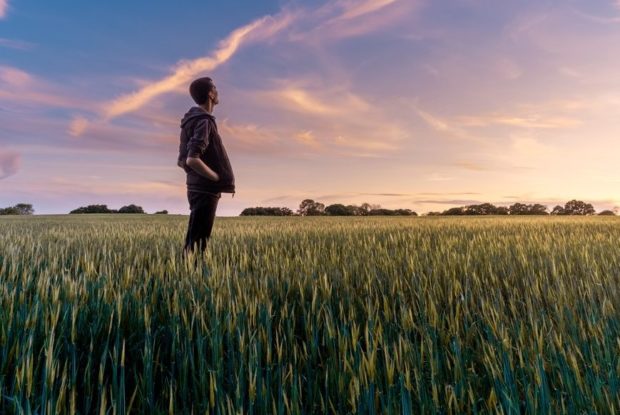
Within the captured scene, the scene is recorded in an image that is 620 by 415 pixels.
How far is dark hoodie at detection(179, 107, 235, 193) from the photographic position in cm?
387

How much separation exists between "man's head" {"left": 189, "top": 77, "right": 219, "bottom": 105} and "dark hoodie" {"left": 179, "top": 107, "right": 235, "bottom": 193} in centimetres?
18

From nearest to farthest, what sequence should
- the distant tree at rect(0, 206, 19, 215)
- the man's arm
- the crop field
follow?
the crop field < the man's arm < the distant tree at rect(0, 206, 19, 215)

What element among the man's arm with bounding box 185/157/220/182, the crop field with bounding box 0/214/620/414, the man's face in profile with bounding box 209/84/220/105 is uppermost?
the man's face in profile with bounding box 209/84/220/105

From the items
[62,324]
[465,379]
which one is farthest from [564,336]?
[62,324]

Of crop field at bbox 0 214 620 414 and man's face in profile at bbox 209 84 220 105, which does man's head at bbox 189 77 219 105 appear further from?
crop field at bbox 0 214 620 414

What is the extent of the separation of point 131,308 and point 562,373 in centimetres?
215

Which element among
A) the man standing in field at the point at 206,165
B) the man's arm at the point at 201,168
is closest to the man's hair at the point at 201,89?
the man standing in field at the point at 206,165

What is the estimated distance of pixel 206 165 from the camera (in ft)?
13.0

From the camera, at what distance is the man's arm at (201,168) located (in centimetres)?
368

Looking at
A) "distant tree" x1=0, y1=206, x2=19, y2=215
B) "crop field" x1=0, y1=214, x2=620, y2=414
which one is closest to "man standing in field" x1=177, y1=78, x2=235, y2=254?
"crop field" x1=0, y1=214, x2=620, y2=414

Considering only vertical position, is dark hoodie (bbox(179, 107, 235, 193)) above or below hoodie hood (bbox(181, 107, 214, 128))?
below

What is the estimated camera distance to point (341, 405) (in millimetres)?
1352

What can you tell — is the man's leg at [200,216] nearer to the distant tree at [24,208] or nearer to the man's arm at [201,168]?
the man's arm at [201,168]

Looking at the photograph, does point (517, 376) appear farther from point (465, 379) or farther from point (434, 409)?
point (434, 409)
